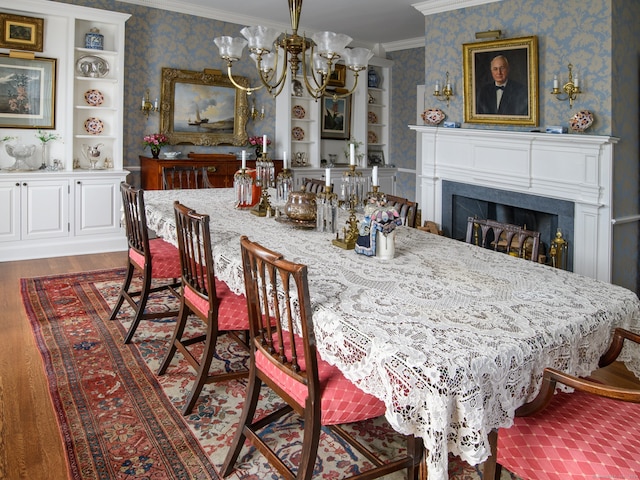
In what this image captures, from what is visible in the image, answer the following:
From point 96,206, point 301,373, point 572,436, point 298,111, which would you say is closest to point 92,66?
point 96,206

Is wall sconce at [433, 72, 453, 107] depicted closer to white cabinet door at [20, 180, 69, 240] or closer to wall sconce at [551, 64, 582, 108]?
wall sconce at [551, 64, 582, 108]

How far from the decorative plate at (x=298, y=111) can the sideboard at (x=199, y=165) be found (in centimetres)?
120

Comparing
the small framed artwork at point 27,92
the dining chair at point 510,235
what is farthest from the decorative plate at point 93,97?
the dining chair at point 510,235

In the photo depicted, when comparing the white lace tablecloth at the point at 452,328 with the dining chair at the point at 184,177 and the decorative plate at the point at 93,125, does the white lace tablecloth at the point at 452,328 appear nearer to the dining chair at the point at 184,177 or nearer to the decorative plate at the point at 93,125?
the dining chair at the point at 184,177

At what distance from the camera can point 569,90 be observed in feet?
14.2

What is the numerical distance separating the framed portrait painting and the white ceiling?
1.93 ft

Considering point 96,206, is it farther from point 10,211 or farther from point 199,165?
point 199,165

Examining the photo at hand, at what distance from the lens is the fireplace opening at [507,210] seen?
14.9 feet

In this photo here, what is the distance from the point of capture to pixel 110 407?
263cm

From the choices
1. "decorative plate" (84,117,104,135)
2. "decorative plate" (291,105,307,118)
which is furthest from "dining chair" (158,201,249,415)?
"decorative plate" (291,105,307,118)

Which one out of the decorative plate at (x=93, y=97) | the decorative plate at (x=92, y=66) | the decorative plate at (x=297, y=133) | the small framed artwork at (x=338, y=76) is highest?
the small framed artwork at (x=338, y=76)

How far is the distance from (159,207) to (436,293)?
7.65ft

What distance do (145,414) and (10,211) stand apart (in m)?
3.69

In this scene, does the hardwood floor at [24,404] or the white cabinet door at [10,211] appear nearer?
the hardwood floor at [24,404]
